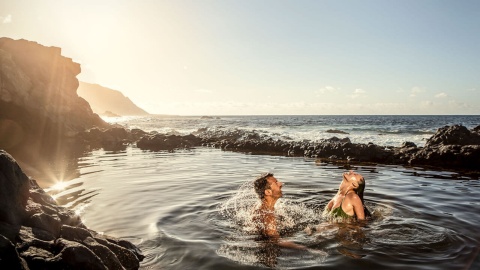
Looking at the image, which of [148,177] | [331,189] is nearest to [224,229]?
[331,189]

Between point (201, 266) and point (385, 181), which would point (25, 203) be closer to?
point (201, 266)

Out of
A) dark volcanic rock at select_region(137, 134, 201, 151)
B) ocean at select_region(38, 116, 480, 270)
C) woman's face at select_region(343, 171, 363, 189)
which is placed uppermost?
woman's face at select_region(343, 171, 363, 189)

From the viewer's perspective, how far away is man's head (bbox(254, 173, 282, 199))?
6.84m

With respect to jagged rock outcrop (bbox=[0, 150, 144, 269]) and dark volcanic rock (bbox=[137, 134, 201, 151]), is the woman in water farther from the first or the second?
dark volcanic rock (bbox=[137, 134, 201, 151])

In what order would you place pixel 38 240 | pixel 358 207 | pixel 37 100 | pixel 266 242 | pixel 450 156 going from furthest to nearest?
pixel 37 100 < pixel 450 156 < pixel 358 207 < pixel 266 242 < pixel 38 240

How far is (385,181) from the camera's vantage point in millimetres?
12633

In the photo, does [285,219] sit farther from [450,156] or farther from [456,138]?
[456,138]

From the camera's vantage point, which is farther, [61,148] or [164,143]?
[164,143]

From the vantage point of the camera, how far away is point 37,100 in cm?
3123

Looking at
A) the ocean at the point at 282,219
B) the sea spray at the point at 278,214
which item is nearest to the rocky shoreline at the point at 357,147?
the ocean at the point at 282,219

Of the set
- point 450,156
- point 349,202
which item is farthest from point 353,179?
point 450,156

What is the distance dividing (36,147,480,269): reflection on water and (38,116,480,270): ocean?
0.07ft

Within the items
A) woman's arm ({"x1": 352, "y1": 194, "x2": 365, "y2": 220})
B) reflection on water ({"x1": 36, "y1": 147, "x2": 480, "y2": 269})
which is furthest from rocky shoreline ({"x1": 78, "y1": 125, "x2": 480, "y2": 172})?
woman's arm ({"x1": 352, "y1": 194, "x2": 365, "y2": 220})

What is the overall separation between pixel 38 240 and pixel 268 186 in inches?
170
